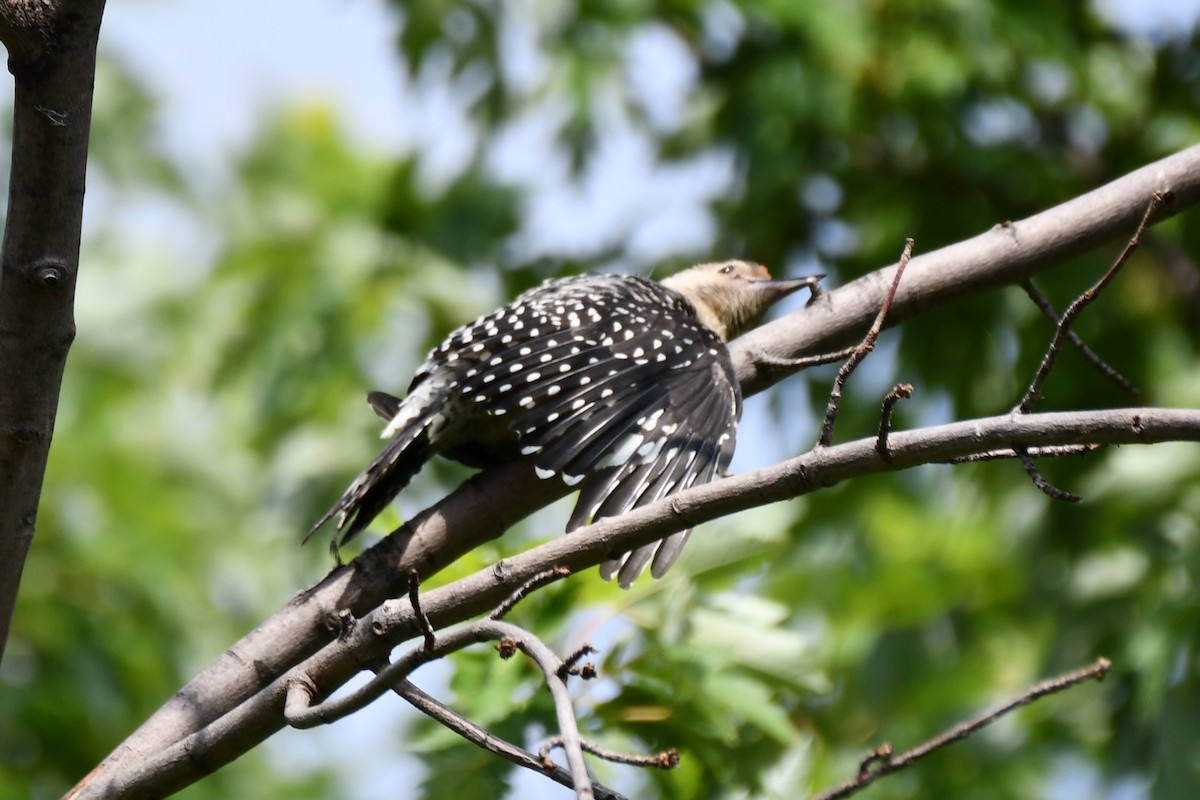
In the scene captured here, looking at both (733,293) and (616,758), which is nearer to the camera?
(616,758)

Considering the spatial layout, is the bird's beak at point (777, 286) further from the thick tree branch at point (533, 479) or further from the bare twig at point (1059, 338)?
the bare twig at point (1059, 338)

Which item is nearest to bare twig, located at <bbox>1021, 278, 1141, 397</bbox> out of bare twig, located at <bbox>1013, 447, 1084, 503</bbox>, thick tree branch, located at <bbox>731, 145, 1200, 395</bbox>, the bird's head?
thick tree branch, located at <bbox>731, 145, 1200, 395</bbox>

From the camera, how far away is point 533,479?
3.22 meters

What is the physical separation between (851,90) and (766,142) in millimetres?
495

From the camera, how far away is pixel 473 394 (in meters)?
3.55

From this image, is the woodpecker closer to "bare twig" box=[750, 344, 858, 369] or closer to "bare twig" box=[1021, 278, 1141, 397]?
"bare twig" box=[750, 344, 858, 369]

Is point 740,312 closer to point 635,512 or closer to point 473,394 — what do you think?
point 473,394

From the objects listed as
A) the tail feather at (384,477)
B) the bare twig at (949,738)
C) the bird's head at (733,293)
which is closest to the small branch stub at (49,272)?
the tail feather at (384,477)

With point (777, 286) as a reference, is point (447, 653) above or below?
below

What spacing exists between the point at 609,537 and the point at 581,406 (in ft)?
3.90

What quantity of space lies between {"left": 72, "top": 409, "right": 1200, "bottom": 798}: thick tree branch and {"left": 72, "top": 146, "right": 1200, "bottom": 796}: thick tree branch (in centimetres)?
23

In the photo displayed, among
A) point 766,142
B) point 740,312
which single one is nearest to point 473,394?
point 740,312

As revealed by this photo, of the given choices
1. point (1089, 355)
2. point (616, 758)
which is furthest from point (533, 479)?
point (1089, 355)

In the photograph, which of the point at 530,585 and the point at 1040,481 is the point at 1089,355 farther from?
the point at 530,585
